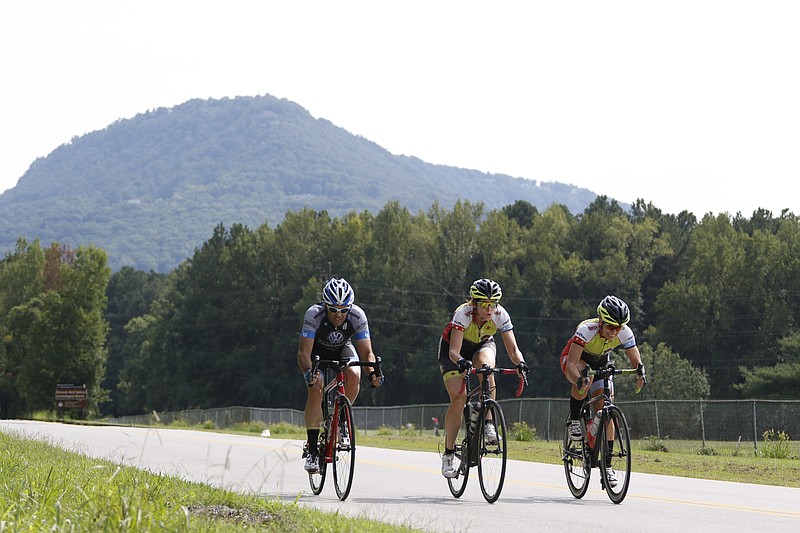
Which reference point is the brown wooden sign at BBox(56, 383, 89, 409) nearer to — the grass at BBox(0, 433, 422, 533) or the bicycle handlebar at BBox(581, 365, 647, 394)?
the grass at BBox(0, 433, 422, 533)

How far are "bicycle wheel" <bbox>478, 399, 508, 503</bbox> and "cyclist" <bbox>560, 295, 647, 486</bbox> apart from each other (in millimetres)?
968

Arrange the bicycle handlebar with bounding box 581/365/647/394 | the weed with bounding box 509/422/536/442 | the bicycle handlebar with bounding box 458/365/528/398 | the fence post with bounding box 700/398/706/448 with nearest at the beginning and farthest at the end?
1. the bicycle handlebar with bounding box 458/365/528/398
2. the bicycle handlebar with bounding box 581/365/647/394
3. the fence post with bounding box 700/398/706/448
4. the weed with bounding box 509/422/536/442

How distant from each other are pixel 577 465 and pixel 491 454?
119 cm

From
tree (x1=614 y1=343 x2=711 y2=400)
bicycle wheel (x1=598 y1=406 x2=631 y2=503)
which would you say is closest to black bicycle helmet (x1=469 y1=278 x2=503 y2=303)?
bicycle wheel (x1=598 y1=406 x2=631 y2=503)

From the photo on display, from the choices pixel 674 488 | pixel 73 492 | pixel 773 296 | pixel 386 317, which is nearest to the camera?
pixel 73 492

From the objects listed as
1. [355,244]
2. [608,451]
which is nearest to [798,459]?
[608,451]

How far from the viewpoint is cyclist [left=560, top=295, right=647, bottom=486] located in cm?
1184

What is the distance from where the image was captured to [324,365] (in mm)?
11938

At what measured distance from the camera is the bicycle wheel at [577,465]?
12.0 m

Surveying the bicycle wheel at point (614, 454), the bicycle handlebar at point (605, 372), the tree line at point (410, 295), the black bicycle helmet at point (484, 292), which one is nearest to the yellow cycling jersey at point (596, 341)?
the bicycle handlebar at point (605, 372)

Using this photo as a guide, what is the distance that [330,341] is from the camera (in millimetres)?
12102

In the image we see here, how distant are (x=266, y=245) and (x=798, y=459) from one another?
84.2 meters

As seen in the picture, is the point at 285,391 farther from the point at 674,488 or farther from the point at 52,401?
the point at 674,488

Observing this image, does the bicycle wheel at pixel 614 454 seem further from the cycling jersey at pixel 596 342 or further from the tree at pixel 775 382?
the tree at pixel 775 382
